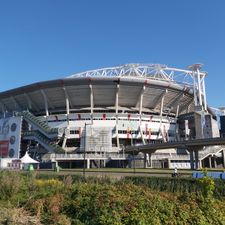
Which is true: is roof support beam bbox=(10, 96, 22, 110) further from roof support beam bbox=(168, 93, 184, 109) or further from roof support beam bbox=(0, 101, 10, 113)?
roof support beam bbox=(168, 93, 184, 109)

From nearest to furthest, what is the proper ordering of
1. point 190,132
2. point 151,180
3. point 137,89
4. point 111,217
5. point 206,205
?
point 111,217 < point 206,205 < point 151,180 < point 137,89 < point 190,132

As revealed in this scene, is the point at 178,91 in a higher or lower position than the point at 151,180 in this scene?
higher

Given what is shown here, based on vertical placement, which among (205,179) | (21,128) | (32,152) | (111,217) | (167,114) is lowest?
(111,217)

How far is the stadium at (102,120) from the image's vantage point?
91.1 m

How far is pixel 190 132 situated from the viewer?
111250mm

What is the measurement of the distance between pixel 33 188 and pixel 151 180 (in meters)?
11.1

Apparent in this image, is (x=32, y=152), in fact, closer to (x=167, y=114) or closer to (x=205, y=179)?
(x=167, y=114)

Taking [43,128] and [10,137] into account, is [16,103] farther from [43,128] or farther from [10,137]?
[43,128]

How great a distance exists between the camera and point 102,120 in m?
98.8

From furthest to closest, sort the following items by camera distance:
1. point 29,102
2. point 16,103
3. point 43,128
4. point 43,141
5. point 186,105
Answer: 1. point 186,105
2. point 16,103
3. point 29,102
4. point 43,128
5. point 43,141

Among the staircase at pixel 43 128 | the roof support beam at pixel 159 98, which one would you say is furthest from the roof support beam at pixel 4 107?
the roof support beam at pixel 159 98

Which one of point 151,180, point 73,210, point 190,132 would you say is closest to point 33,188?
point 73,210

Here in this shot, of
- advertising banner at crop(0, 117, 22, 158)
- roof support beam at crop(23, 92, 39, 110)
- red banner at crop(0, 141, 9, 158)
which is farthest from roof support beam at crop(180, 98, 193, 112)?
red banner at crop(0, 141, 9, 158)

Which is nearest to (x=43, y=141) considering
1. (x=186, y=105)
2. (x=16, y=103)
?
(x=16, y=103)
